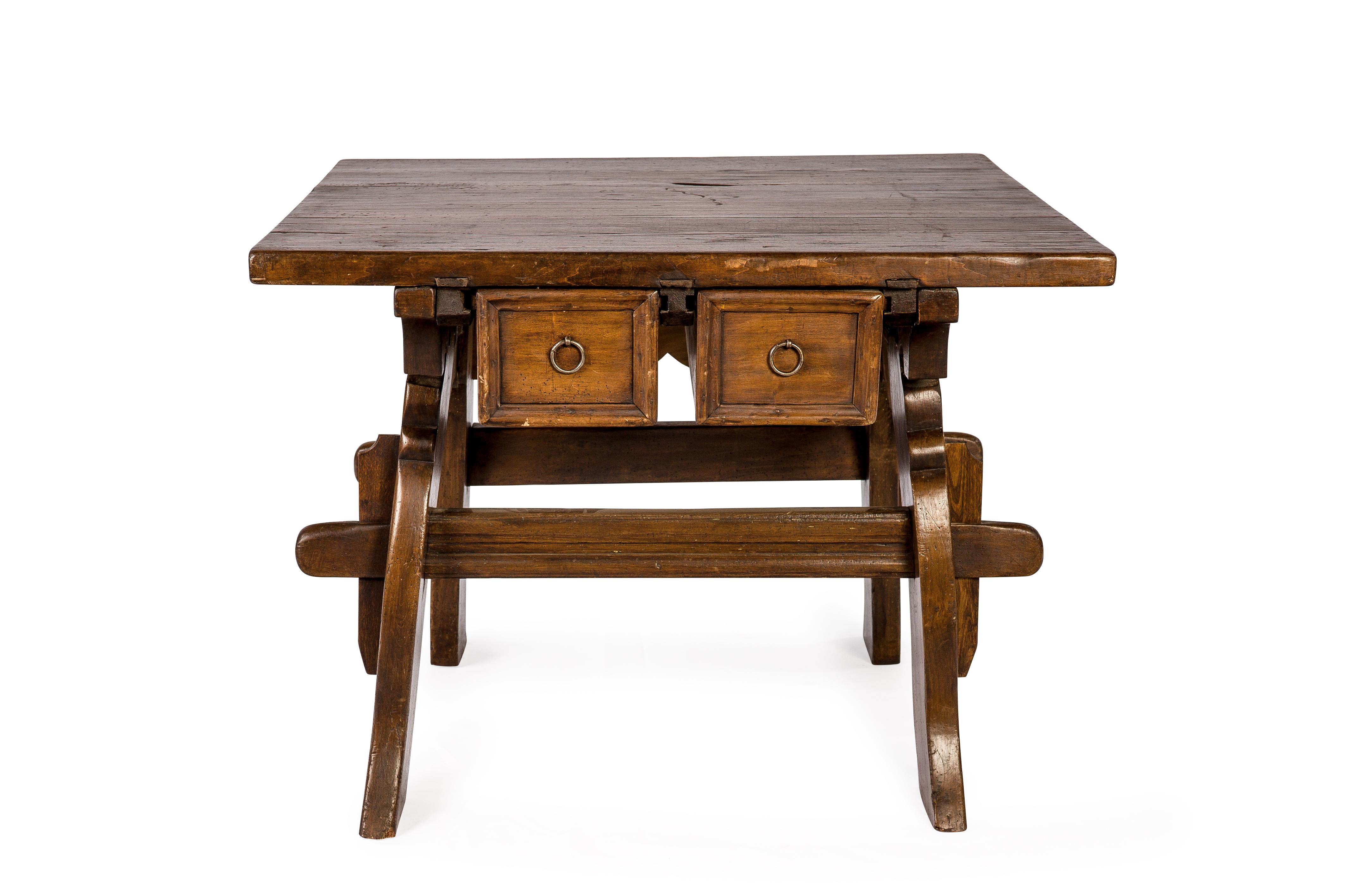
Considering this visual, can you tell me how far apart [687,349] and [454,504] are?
2.45 ft

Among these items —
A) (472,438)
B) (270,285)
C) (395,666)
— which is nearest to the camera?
(270,285)

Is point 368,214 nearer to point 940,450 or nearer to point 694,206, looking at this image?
point 694,206

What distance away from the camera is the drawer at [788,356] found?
3863 millimetres

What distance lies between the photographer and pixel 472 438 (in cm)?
494

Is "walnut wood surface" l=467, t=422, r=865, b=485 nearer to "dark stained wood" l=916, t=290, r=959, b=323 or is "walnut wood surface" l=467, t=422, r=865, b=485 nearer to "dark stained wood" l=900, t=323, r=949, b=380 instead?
"dark stained wood" l=900, t=323, r=949, b=380

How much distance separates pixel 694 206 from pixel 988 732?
151 cm

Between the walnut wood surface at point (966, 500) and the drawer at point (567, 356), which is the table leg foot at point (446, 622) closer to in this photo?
the drawer at point (567, 356)

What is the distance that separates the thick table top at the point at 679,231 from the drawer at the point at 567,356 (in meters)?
0.04

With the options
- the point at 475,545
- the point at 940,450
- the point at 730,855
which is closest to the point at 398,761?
the point at 475,545

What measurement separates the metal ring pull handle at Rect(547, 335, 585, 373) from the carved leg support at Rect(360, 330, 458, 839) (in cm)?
38

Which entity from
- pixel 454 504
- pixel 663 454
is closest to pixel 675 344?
pixel 663 454

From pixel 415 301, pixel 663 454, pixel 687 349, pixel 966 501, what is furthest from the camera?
pixel 663 454

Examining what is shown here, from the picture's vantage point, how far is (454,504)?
16.1ft

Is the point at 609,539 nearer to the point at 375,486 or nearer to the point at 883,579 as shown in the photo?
the point at 375,486
